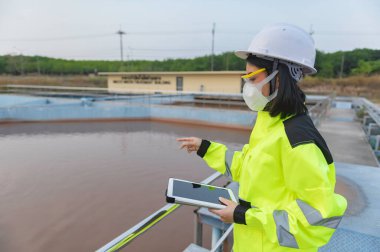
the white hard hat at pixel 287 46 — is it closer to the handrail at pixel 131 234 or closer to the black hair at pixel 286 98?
the black hair at pixel 286 98

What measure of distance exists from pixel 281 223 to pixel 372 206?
1854 mm

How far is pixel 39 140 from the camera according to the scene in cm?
870

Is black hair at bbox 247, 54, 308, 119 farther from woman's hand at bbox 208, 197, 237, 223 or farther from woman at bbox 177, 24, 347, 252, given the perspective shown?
woman's hand at bbox 208, 197, 237, 223

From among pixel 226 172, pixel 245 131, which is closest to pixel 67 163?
pixel 226 172

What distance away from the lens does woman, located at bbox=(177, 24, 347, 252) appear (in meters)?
0.88

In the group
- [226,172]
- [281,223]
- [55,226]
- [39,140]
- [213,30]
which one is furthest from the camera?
[213,30]

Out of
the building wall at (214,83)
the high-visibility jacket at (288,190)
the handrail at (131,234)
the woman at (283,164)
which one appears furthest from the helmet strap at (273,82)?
the building wall at (214,83)

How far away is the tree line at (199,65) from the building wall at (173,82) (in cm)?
910

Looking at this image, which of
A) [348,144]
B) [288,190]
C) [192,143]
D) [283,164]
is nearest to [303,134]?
[283,164]

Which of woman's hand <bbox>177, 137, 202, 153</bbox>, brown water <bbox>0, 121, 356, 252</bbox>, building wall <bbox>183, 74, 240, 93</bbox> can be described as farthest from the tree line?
woman's hand <bbox>177, 137, 202, 153</bbox>

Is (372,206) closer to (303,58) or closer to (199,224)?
(199,224)

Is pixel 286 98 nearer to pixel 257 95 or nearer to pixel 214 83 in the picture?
pixel 257 95

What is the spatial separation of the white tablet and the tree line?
2671 cm

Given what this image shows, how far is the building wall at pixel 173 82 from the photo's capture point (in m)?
18.2
